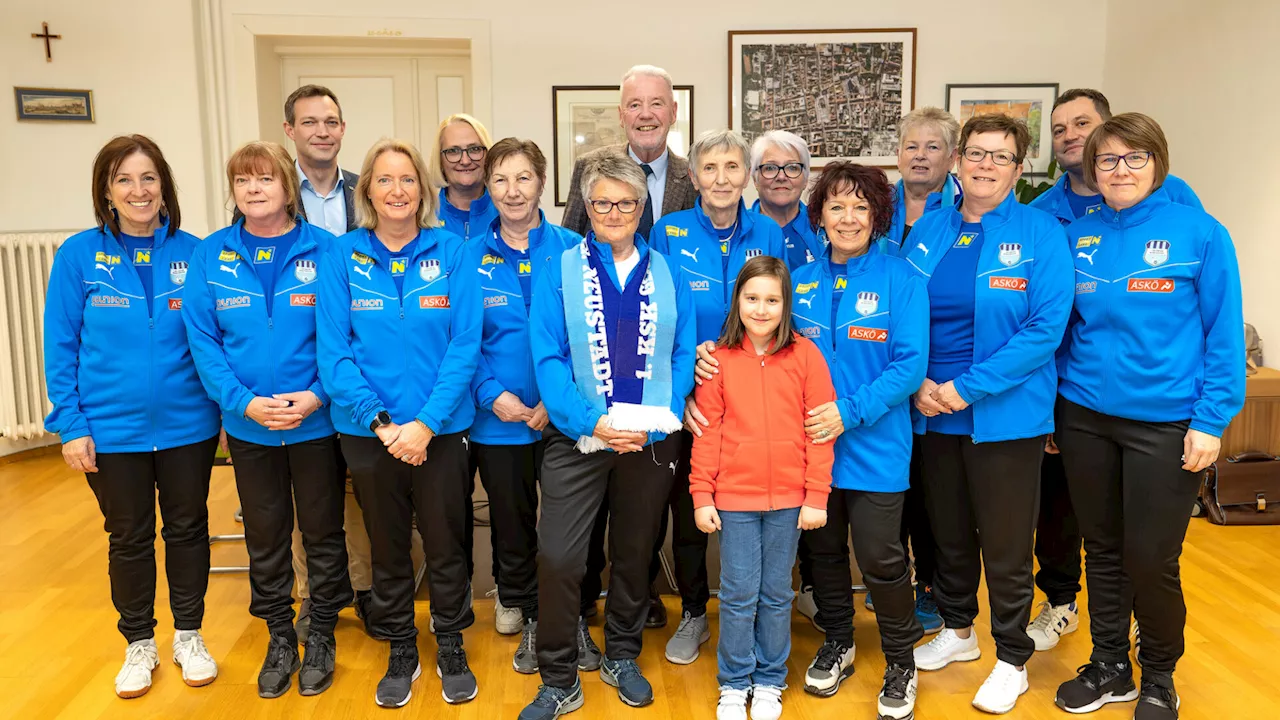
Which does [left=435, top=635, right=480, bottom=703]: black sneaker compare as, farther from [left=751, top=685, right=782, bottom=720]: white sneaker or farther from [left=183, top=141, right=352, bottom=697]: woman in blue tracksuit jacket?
[left=751, top=685, right=782, bottom=720]: white sneaker

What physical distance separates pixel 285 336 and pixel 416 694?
3.63 ft

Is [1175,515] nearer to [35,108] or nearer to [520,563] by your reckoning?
[520,563]

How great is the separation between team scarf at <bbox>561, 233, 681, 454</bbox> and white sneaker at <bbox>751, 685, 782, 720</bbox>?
0.78 metres

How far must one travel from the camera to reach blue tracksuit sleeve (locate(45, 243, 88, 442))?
98.0 inches

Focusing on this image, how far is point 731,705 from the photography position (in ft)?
7.98

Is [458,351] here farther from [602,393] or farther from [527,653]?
[527,653]

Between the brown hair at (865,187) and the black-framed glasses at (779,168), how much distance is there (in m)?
0.38

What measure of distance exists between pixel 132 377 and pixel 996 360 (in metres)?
2.38

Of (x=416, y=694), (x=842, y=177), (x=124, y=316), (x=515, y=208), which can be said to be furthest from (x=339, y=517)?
(x=842, y=177)

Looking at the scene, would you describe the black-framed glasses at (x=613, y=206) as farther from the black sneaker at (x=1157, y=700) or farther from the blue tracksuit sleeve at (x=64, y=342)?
the black sneaker at (x=1157, y=700)

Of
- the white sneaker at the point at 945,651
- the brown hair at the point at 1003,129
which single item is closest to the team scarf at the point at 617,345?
the brown hair at the point at 1003,129

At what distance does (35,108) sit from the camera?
509cm

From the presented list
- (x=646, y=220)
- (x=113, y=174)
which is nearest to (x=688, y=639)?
(x=646, y=220)

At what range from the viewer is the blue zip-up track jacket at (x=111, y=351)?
249 cm
